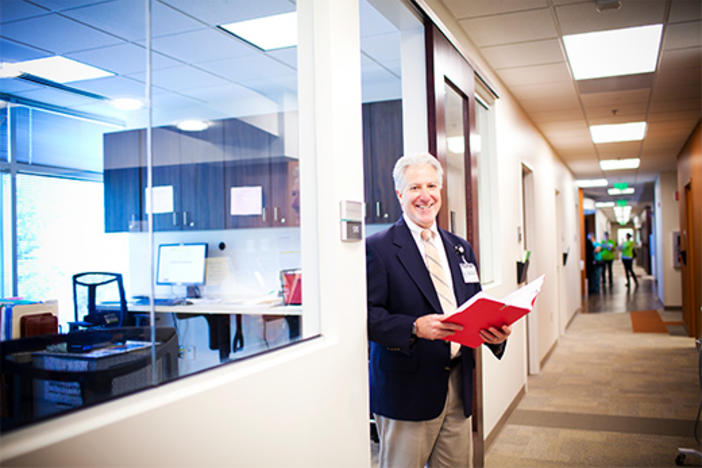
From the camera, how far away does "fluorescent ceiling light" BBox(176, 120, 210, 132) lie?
515cm

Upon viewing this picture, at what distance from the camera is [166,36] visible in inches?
143

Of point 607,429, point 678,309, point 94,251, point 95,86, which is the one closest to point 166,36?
point 95,86

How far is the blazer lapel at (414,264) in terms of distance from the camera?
2.23m

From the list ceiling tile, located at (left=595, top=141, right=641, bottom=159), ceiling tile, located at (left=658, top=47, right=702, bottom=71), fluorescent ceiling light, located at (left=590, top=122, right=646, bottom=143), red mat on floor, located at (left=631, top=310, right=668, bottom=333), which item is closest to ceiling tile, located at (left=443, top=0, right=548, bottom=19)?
ceiling tile, located at (left=658, top=47, right=702, bottom=71)

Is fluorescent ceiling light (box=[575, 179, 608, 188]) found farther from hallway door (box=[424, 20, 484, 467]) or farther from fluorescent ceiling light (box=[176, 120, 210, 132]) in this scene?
hallway door (box=[424, 20, 484, 467])

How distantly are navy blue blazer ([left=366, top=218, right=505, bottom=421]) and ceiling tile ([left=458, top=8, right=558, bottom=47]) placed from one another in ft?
7.53

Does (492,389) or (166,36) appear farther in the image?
(492,389)

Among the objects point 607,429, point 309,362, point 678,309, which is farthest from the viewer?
point 678,309

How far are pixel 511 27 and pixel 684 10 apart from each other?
1095 mm

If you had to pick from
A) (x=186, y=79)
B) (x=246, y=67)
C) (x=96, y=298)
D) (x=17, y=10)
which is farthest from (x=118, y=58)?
(x=246, y=67)

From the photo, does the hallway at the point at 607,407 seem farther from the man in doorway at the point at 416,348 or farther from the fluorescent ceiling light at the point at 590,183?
the fluorescent ceiling light at the point at 590,183

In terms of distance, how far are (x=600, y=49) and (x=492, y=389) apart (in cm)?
281

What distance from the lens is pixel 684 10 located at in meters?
3.83

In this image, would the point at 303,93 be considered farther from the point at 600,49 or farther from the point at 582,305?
the point at 582,305
